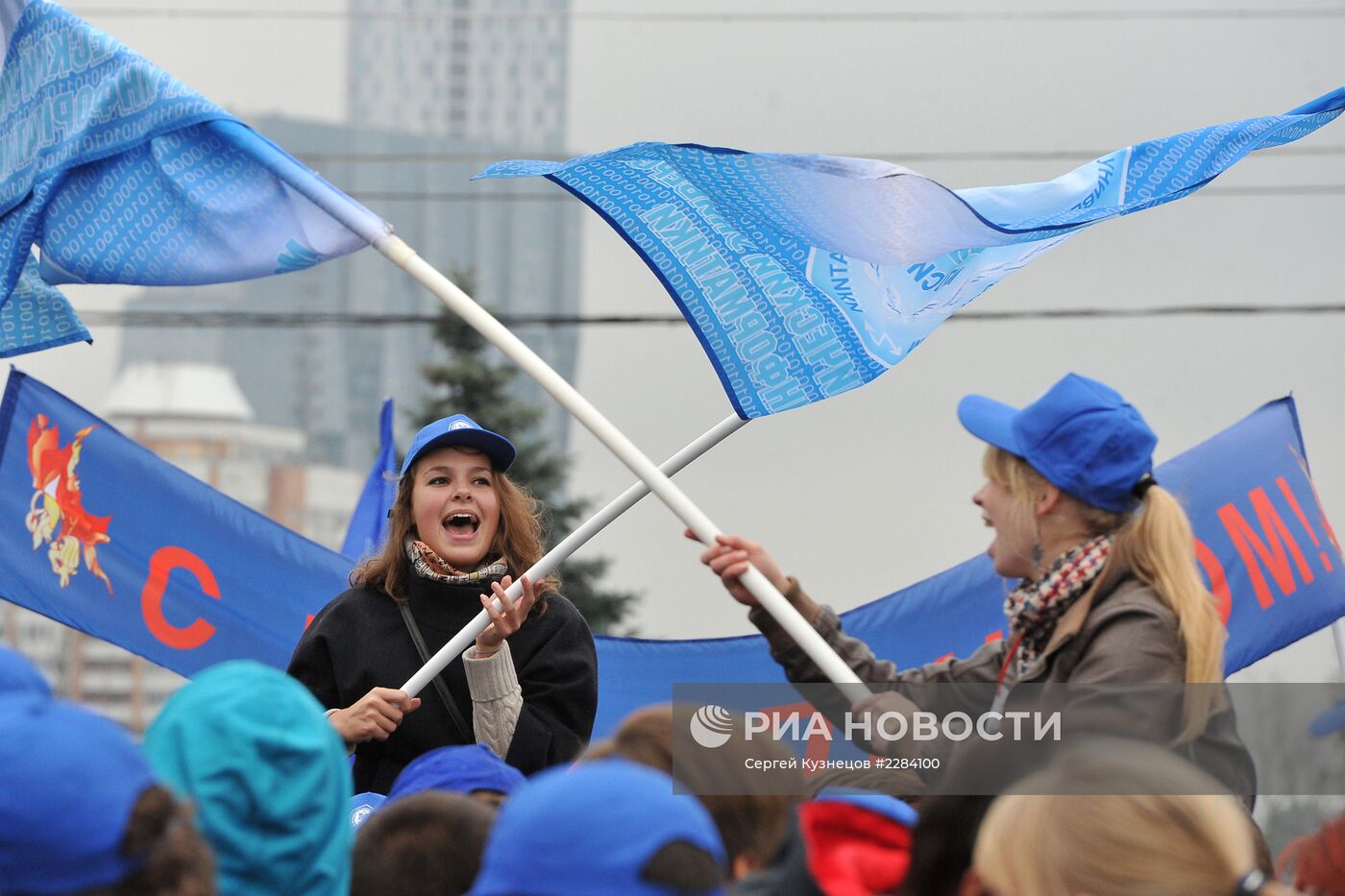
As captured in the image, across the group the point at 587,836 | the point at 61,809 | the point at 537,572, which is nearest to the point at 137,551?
the point at 537,572

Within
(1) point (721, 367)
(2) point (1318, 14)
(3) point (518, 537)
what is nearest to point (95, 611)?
(3) point (518, 537)

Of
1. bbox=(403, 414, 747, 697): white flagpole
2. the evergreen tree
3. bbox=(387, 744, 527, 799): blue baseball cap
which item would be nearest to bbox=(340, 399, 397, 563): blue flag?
bbox=(403, 414, 747, 697): white flagpole

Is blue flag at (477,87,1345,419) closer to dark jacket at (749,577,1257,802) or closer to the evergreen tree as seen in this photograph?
dark jacket at (749,577,1257,802)

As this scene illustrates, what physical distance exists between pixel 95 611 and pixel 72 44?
2.85 meters

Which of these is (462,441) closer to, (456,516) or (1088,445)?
(456,516)

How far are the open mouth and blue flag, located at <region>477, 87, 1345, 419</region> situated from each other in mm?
915

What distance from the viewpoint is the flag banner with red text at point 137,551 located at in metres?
6.64

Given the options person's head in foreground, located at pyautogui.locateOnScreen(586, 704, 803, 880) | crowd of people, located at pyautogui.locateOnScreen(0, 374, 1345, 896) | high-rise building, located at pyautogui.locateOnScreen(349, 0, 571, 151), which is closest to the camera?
crowd of people, located at pyautogui.locateOnScreen(0, 374, 1345, 896)

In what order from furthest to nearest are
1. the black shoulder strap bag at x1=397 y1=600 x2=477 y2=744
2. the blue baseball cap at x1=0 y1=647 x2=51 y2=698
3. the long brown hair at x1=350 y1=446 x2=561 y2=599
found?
the long brown hair at x1=350 y1=446 x2=561 y2=599, the black shoulder strap bag at x1=397 y1=600 x2=477 y2=744, the blue baseball cap at x1=0 y1=647 x2=51 y2=698

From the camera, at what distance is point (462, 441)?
466 centimetres

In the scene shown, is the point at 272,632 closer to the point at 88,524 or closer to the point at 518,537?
the point at 88,524

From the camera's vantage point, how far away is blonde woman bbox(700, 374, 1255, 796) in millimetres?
3023

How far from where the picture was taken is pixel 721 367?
396cm

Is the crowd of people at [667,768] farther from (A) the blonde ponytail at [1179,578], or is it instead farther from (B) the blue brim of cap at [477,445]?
(B) the blue brim of cap at [477,445]
